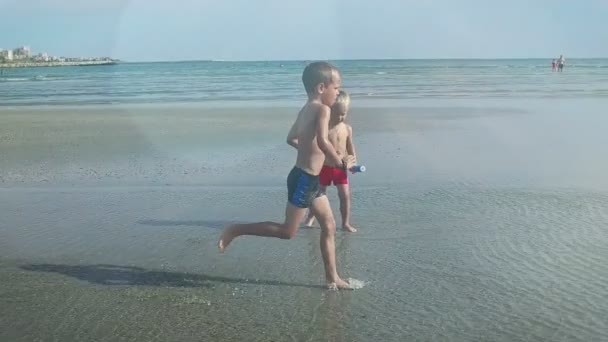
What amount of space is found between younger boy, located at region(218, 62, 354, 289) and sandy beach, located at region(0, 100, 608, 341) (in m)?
0.34

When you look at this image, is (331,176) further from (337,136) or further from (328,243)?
(328,243)

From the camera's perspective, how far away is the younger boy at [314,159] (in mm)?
4215

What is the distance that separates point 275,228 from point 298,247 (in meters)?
0.99

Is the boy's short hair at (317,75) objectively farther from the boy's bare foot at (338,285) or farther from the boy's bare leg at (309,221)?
the boy's bare leg at (309,221)

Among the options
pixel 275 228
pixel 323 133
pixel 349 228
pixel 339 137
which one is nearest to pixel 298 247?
pixel 349 228

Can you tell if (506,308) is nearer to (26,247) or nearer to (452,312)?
(452,312)

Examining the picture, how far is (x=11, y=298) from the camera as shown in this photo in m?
4.30

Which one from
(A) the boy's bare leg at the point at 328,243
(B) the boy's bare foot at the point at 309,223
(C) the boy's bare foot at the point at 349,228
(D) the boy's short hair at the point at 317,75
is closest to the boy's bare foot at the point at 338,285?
(A) the boy's bare leg at the point at 328,243

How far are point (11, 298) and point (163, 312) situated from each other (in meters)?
1.07

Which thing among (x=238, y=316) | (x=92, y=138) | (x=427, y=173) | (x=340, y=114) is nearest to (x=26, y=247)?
(x=238, y=316)

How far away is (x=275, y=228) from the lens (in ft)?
14.6

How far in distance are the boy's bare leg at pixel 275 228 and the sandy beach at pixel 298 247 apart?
0.98 feet

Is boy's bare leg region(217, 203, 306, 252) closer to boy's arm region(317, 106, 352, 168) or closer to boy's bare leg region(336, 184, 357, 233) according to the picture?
boy's arm region(317, 106, 352, 168)

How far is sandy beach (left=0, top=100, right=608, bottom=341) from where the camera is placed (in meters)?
3.84
